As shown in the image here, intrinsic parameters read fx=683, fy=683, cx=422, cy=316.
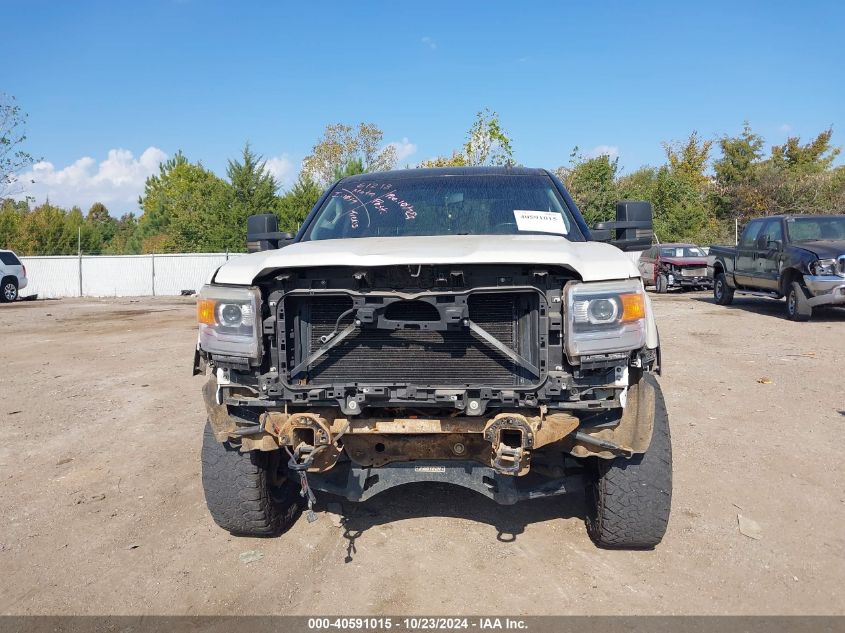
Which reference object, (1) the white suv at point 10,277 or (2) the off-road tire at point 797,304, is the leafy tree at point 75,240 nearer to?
(1) the white suv at point 10,277

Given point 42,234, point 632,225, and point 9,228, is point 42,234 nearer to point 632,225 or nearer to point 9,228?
point 9,228

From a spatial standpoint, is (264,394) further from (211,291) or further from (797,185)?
(797,185)

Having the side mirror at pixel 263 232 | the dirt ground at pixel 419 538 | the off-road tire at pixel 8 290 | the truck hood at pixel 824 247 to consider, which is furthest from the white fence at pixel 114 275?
the side mirror at pixel 263 232

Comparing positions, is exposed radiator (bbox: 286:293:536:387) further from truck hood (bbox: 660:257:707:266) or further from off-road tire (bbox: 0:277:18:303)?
off-road tire (bbox: 0:277:18:303)

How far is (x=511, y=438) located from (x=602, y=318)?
63 cm

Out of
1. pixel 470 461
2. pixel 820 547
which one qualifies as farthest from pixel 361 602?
pixel 820 547

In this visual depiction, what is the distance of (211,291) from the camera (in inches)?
119

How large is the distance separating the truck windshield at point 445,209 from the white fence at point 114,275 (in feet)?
78.9

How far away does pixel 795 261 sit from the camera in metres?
11.6

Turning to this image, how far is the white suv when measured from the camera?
884 inches

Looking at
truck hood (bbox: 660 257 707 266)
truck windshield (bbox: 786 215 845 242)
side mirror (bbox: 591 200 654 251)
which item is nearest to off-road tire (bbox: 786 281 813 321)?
truck windshield (bbox: 786 215 845 242)

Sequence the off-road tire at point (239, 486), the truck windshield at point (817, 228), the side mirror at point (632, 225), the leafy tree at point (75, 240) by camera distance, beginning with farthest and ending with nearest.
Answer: the leafy tree at point (75, 240), the truck windshield at point (817, 228), the side mirror at point (632, 225), the off-road tire at point (239, 486)

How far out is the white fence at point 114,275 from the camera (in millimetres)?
27016

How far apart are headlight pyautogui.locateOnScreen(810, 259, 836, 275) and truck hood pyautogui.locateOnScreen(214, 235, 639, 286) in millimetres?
9693
